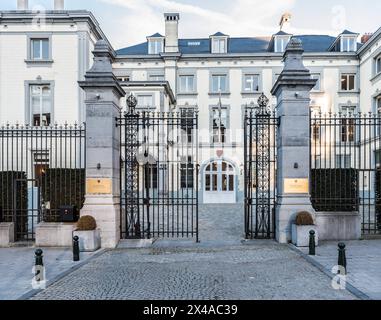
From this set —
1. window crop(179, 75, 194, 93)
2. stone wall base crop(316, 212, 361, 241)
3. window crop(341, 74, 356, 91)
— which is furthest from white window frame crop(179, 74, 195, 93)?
stone wall base crop(316, 212, 361, 241)

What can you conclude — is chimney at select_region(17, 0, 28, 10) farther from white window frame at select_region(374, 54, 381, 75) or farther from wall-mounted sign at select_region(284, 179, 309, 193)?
white window frame at select_region(374, 54, 381, 75)

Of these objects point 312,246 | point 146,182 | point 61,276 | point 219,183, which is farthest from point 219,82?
point 61,276

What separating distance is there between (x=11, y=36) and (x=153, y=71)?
38.9 ft

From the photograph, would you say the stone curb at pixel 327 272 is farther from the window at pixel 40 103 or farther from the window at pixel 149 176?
the window at pixel 40 103

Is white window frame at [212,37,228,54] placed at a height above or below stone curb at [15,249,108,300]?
above

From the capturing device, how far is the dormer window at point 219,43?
118 feet

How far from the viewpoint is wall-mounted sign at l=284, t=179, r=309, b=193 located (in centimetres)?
1142

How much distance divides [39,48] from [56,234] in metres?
19.7

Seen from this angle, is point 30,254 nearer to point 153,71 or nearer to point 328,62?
point 153,71

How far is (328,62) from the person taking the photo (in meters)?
34.7

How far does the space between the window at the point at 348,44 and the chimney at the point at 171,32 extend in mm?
14590

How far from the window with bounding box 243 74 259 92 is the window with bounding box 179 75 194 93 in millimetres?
4701

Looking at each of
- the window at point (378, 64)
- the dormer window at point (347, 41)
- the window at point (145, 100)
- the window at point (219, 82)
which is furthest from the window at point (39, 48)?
the dormer window at point (347, 41)

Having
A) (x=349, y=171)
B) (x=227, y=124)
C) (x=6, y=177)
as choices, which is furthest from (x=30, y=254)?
(x=227, y=124)
